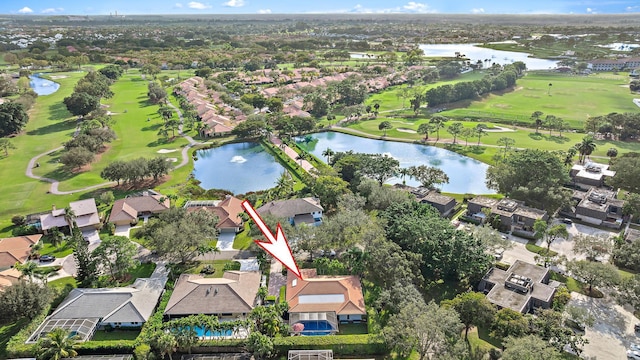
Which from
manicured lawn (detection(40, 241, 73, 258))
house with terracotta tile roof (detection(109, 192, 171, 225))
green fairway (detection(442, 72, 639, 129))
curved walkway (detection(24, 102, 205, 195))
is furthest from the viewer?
green fairway (detection(442, 72, 639, 129))

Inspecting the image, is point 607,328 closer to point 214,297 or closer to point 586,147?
point 214,297

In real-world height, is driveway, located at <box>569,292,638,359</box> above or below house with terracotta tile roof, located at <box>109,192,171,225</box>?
below

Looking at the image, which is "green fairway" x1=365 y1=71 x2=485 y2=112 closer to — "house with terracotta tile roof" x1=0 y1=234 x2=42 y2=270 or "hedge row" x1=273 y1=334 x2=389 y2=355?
"house with terracotta tile roof" x1=0 y1=234 x2=42 y2=270

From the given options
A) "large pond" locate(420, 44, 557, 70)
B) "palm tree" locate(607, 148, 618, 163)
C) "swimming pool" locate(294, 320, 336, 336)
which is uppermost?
"large pond" locate(420, 44, 557, 70)

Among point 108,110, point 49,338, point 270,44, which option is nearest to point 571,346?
point 49,338

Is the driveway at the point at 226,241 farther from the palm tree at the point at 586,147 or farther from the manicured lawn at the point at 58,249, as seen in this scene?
the palm tree at the point at 586,147

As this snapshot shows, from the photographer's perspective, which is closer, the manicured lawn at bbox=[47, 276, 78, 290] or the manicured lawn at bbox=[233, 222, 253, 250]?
the manicured lawn at bbox=[47, 276, 78, 290]

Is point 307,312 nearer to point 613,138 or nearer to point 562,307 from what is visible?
point 562,307

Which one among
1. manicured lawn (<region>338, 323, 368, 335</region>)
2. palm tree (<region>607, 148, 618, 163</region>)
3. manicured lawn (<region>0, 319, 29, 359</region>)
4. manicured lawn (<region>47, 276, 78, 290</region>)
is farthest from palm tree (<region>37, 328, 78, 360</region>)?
palm tree (<region>607, 148, 618, 163</region>)
